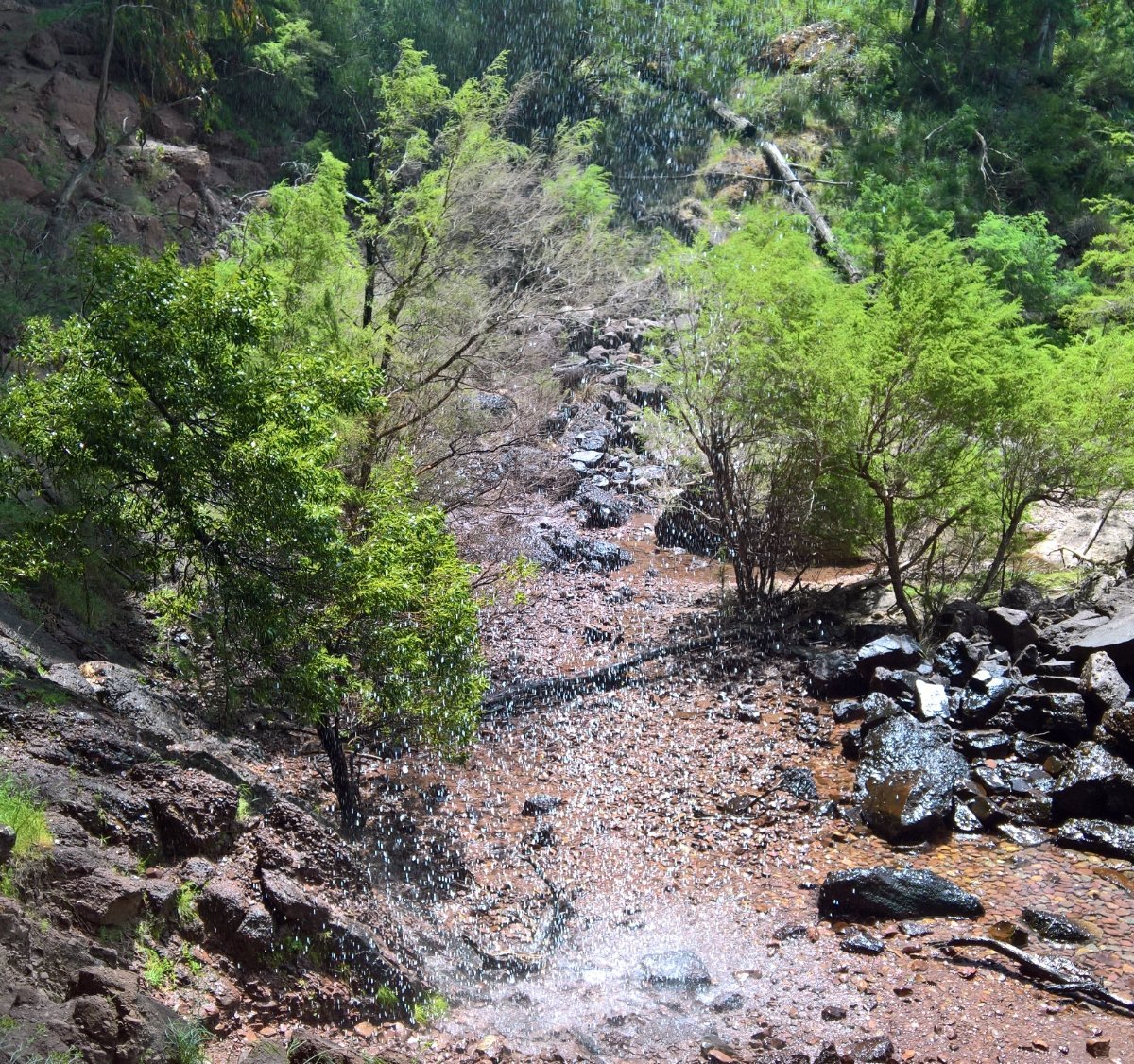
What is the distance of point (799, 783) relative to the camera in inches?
431

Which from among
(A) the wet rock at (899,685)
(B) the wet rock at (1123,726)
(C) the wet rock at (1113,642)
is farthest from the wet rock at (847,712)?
(B) the wet rock at (1123,726)

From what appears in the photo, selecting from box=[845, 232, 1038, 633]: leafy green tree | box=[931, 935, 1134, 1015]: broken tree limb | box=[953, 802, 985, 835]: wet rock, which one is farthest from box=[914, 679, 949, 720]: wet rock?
box=[931, 935, 1134, 1015]: broken tree limb

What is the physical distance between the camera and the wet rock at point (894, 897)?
8438mm

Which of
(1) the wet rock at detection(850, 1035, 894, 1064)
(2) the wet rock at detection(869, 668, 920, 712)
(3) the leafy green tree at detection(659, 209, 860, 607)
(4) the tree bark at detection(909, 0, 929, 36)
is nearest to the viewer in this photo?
(1) the wet rock at detection(850, 1035, 894, 1064)

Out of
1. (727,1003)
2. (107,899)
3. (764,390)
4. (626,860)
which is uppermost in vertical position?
(764,390)

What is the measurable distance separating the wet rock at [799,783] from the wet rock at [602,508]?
1120 centimetres

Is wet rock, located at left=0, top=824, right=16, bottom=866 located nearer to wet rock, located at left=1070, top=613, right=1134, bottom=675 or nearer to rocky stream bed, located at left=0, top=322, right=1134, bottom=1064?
rocky stream bed, located at left=0, top=322, right=1134, bottom=1064

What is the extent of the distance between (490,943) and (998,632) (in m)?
8.36

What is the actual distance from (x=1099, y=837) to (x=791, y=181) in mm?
23413

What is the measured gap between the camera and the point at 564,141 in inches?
663

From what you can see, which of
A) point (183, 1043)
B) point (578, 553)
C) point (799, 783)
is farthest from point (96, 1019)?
point (578, 553)

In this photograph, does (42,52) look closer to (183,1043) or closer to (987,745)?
(987,745)

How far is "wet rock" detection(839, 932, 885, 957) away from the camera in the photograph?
8.05m

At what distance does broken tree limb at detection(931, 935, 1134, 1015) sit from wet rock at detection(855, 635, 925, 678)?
5.22m
